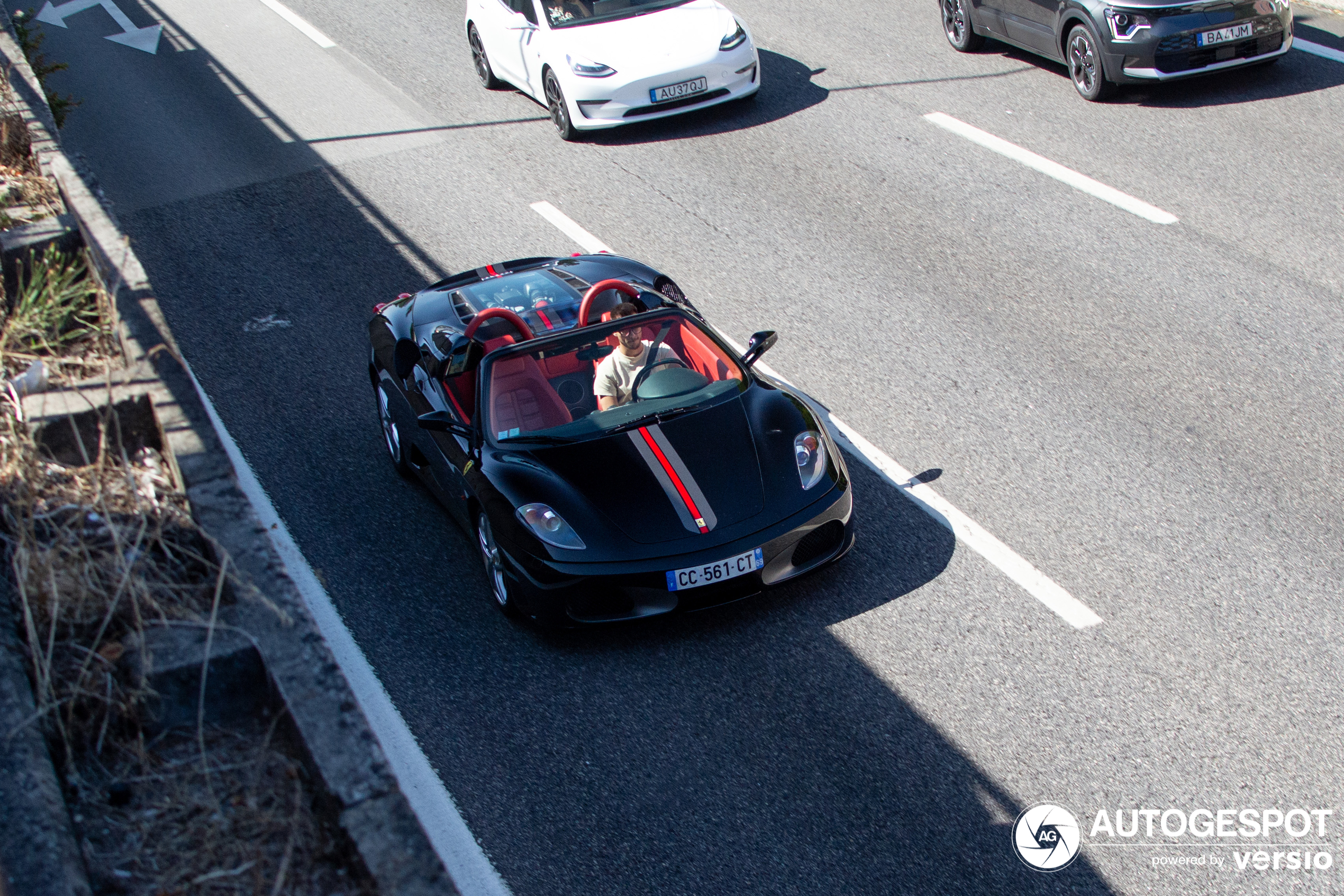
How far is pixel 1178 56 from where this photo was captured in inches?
454

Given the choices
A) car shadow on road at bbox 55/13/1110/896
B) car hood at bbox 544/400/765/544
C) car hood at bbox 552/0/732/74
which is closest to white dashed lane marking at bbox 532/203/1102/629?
car shadow on road at bbox 55/13/1110/896

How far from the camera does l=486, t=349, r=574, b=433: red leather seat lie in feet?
20.6

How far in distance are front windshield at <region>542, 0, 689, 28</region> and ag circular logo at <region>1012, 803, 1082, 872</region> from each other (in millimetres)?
10482

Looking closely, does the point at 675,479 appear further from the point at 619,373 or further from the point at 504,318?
the point at 504,318

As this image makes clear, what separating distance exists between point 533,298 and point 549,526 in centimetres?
188

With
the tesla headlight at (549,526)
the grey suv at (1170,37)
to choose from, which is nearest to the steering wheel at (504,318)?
the tesla headlight at (549,526)

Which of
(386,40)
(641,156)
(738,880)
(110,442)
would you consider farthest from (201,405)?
(386,40)

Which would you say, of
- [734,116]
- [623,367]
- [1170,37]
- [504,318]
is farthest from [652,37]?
[623,367]

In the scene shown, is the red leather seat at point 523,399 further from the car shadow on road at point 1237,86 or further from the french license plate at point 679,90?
the car shadow on road at point 1237,86

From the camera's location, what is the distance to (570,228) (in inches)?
423

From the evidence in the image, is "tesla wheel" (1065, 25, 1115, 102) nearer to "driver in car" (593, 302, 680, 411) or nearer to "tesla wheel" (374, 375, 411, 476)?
"driver in car" (593, 302, 680, 411)

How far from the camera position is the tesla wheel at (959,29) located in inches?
547

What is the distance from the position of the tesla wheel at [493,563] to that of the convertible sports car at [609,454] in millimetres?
14

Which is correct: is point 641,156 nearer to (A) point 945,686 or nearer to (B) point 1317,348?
(B) point 1317,348
